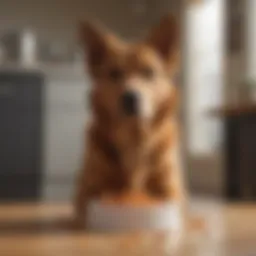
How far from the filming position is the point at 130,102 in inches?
45.8

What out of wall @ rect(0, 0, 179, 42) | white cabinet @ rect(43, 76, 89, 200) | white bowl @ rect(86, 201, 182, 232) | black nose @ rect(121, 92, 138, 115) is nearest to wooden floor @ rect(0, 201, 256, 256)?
white bowl @ rect(86, 201, 182, 232)

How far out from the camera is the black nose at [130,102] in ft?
3.79

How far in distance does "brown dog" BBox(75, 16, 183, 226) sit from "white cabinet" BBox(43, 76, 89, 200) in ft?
8.00

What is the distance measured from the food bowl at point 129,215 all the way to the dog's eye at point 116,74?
0.23 meters

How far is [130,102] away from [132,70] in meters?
0.07

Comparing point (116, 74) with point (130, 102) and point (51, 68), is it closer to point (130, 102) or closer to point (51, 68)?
point (130, 102)

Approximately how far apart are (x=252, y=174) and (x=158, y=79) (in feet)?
6.00

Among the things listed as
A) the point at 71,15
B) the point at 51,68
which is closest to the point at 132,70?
the point at 51,68

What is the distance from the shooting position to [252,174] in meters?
2.93

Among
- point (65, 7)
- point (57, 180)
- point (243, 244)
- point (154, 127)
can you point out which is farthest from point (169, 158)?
point (65, 7)

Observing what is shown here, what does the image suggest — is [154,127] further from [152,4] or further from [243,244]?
[152,4]

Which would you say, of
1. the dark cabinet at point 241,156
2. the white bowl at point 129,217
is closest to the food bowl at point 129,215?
the white bowl at point 129,217

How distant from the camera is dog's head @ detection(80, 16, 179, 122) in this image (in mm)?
1172

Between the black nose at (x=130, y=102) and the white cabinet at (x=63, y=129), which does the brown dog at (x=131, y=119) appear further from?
the white cabinet at (x=63, y=129)
